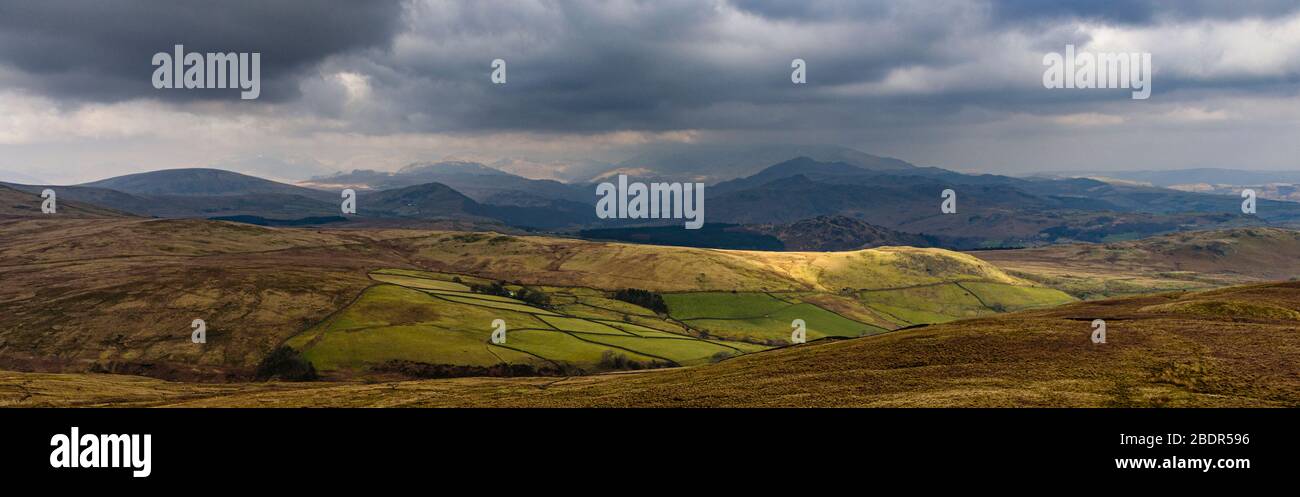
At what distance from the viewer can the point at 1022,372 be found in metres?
42.7

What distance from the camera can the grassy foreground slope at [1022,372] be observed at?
35625 millimetres

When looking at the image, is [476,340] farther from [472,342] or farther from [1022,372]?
[1022,372]

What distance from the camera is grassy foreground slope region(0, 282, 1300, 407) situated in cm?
3562

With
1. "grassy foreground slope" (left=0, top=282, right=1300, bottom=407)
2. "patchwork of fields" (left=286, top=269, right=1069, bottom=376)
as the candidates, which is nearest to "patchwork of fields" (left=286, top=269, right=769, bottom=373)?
"patchwork of fields" (left=286, top=269, right=1069, bottom=376)

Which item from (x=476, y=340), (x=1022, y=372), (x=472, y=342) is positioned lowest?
(x=472, y=342)

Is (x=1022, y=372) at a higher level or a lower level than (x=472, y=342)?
higher

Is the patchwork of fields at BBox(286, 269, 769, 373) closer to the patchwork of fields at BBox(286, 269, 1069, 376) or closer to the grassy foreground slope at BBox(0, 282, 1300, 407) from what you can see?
the patchwork of fields at BBox(286, 269, 1069, 376)

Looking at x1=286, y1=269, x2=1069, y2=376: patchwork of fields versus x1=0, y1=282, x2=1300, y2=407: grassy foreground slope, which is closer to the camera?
x1=0, y1=282, x2=1300, y2=407: grassy foreground slope

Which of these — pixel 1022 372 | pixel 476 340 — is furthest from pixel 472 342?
pixel 1022 372

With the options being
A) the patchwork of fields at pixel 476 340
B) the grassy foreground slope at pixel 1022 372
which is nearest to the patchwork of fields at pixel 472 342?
the patchwork of fields at pixel 476 340

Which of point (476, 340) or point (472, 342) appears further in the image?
point (476, 340)

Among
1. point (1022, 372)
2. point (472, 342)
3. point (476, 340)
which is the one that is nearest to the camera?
point (1022, 372)

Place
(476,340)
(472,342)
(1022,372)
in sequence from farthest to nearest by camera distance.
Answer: (476,340), (472,342), (1022,372)

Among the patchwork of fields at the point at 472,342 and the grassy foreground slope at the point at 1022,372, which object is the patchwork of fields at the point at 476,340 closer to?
the patchwork of fields at the point at 472,342
